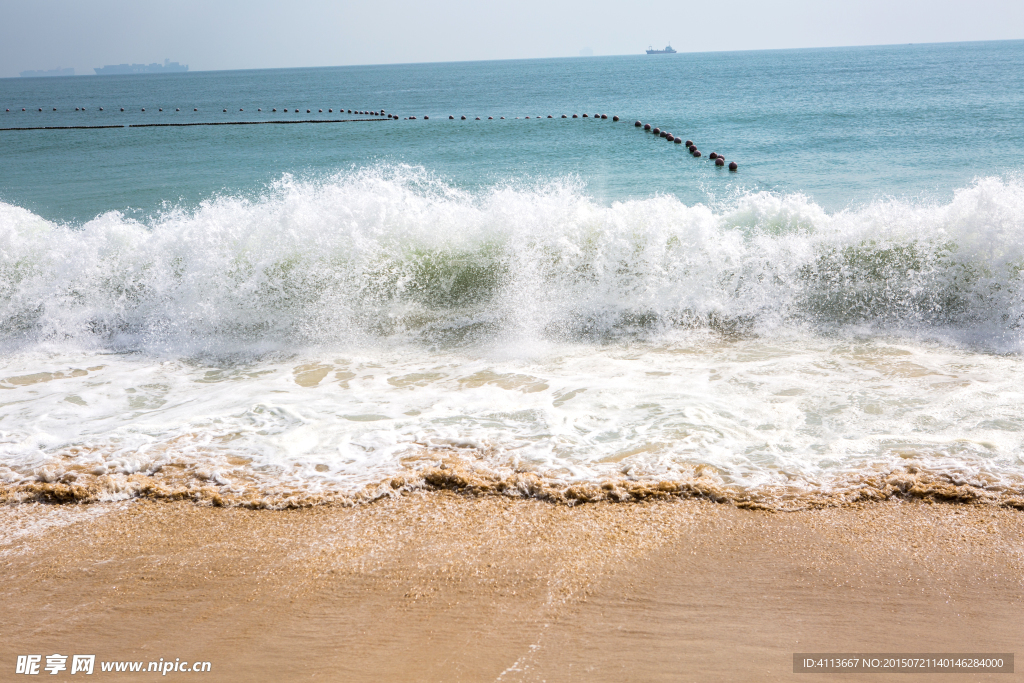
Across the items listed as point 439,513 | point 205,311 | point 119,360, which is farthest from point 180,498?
point 205,311

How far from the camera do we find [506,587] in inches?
124

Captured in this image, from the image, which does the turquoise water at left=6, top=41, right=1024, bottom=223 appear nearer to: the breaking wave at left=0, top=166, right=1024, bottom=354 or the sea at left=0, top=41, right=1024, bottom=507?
the sea at left=0, top=41, right=1024, bottom=507

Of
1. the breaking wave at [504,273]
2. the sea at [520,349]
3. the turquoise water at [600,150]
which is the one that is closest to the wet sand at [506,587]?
the sea at [520,349]

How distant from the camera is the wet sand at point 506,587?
109 inches

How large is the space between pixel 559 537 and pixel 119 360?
5220 millimetres

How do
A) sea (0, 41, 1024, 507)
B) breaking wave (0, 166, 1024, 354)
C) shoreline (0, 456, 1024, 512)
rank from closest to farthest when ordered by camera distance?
1. shoreline (0, 456, 1024, 512)
2. sea (0, 41, 1024, 507)
3. breaking wave (0, 166, 1024, 354)

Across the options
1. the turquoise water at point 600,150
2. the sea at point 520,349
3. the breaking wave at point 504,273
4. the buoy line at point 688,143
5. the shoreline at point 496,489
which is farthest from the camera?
the buoy line at point 688,143

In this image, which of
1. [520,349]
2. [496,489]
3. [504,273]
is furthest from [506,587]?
[504,273]

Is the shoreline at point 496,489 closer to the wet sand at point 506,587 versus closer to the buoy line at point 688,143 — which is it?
the wet sand at point 506,587

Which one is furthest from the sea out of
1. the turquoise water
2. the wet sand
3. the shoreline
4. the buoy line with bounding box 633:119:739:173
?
the buoy line with bounding box 633:119:739:173

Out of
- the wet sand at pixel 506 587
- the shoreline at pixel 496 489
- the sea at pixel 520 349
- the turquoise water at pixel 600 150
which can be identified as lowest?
the wet sand at pixel 506 587

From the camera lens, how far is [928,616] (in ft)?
9.57

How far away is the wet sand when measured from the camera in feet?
9.05

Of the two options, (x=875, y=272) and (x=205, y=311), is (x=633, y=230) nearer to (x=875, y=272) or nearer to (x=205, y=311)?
(x=875, y=272)
